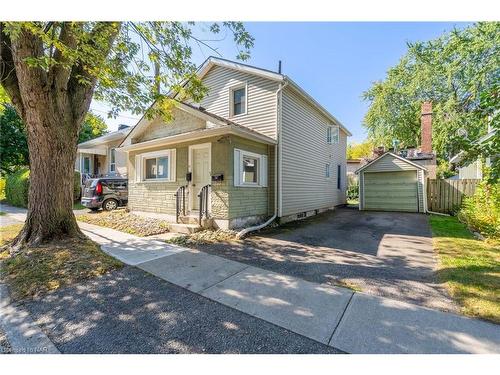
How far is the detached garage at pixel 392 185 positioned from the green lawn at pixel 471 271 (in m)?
6.21

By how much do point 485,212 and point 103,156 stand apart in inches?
908

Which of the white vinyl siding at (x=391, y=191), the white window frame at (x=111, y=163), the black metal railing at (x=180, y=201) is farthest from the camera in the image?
the white window frame at (x=111, y=163)

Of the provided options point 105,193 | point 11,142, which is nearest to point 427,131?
point 105,193

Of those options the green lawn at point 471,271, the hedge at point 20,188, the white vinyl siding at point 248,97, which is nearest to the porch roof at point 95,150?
the hedge at point 20,188

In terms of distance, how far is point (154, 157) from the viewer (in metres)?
9.86

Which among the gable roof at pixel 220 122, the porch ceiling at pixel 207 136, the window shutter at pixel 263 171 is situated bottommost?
the window shutter at pixel 263 171

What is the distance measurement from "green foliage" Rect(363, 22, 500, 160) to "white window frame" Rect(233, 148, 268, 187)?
13759mm

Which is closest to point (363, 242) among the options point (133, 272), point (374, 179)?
point (133, 272)

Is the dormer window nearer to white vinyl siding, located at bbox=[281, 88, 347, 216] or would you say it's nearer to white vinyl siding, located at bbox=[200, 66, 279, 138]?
white vinyl siding, located at bbox=[200, 66, 279, 138]

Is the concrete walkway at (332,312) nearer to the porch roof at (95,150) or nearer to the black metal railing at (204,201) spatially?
the black metal railing at (204,201)

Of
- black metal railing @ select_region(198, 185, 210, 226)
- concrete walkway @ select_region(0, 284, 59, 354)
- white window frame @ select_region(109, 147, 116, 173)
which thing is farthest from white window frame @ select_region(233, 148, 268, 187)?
white window frame @ select_region(109, 147, 116, 173)

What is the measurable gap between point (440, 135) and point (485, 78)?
4.53 metres

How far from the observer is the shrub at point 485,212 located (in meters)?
6.89

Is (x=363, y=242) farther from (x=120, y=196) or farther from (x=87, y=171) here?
(x=87, y=171)
